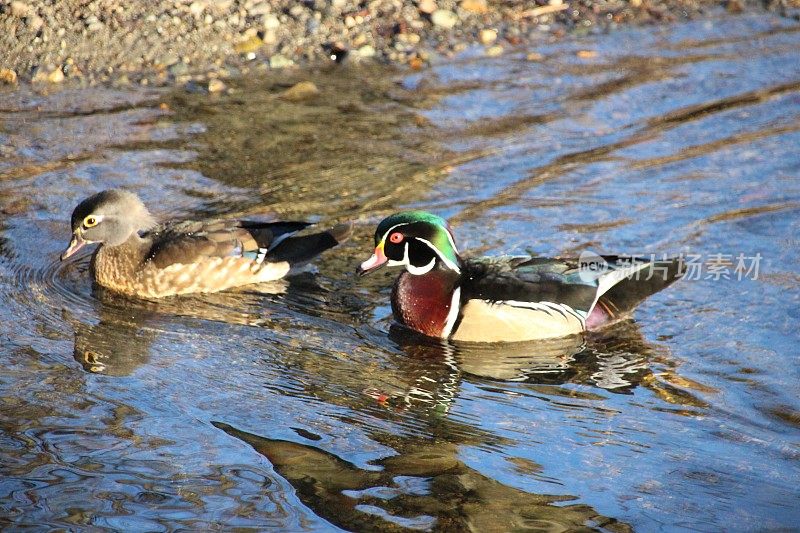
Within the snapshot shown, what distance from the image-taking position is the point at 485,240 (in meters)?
8.20

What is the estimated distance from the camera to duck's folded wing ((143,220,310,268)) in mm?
7562

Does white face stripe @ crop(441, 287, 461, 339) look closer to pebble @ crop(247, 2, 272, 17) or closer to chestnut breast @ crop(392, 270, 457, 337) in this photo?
chestnut breast @ crop(392, 270, 457, 337)

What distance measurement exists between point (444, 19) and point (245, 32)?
2.03 meters

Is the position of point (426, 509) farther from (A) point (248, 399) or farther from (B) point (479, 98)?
(B) point (479, 98)

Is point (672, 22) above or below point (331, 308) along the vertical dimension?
above

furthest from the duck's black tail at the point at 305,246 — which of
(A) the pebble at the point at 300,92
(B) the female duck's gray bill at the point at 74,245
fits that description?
(A) the pebble at the point at 300,92

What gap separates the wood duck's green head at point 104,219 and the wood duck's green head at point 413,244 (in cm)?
158

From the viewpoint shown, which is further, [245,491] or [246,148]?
[246,148]

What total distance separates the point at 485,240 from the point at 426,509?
11.7 ft

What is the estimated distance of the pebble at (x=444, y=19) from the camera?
12047 mm

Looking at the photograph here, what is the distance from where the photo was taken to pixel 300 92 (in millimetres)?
10539

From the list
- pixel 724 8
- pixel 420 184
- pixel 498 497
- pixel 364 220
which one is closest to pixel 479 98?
pixel 420 184

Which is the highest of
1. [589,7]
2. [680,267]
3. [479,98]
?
[589,7]

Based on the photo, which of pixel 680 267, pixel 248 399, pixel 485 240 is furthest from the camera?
pixel 485 240
